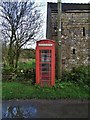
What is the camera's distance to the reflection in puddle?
797 cm

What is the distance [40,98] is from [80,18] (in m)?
7.26

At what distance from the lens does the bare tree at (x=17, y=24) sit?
20.7 metres

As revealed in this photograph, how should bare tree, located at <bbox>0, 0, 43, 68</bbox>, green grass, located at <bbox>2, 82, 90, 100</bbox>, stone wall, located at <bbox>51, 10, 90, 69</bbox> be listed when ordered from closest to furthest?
green grass, located at <bbox>2, 82, 90, 100</bbox> < stone wall, located at <bbox>51, 10, 90, 69</bbox> < bare tree, located at <bbox>0, 0, 43, 68</bbox>

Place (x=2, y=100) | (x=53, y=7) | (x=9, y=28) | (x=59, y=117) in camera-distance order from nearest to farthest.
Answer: (x=59, y=117)
(x=2, y=100)
(x=53, y=7)
(x=9, y=28)

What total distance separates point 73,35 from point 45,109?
25.8ft

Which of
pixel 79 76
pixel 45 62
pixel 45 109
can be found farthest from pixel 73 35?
pixel 45 109

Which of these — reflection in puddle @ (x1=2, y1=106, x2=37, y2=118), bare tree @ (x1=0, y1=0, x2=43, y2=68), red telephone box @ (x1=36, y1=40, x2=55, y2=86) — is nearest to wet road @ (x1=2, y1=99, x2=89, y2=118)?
reflection in puddle @ (x1=2, y1=106, x2=37, y2=118)

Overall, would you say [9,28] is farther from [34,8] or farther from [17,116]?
[17,116]

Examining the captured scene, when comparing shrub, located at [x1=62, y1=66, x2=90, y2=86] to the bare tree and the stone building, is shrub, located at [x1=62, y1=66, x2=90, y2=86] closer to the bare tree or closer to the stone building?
the stone building

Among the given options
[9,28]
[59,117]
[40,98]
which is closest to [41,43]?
[40,98]

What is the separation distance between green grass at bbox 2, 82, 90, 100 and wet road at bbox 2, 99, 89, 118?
1.39 feet

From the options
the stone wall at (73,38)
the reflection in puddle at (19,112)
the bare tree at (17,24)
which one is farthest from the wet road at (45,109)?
the bare tree at (17,24)

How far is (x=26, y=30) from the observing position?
21297 millimetres

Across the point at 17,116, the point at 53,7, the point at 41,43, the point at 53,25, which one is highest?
the point at 53,7
